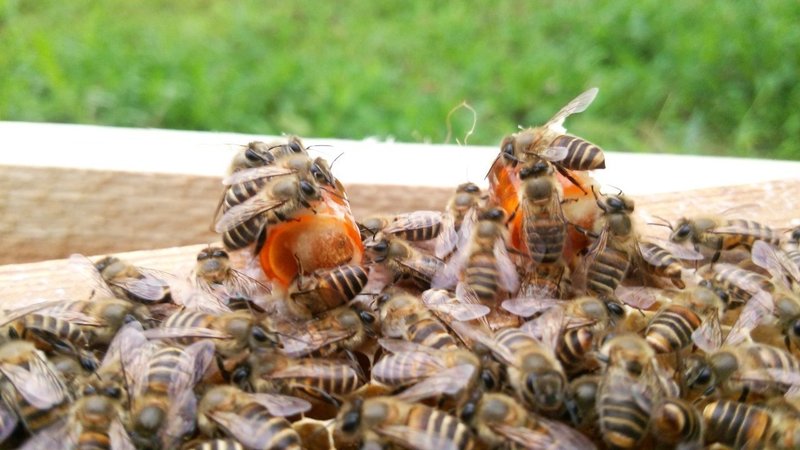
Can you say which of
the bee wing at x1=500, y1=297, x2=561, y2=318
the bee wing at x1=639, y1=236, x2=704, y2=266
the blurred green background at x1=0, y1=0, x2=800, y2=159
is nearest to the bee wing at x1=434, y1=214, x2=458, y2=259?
the bee wing at x1=500, y1=297, x2=561, y2=318

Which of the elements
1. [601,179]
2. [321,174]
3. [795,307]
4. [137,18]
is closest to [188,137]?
[321,174]

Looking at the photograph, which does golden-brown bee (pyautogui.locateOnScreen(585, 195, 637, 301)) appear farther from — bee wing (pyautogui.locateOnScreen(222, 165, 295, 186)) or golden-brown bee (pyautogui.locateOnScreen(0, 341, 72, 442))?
golden-brown bee (pyautogui.locateOnScreen(0, 341, 72, 442))

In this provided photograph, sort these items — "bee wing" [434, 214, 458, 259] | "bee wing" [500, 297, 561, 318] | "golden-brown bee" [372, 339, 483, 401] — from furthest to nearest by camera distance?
"bee wing" [434, 214, 458, 259]
"bee wing" [500, 297, 561, 318]
"golden-brown bee" [372, 339, 483, 401]

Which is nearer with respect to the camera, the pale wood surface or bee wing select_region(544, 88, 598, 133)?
the pale wood surface

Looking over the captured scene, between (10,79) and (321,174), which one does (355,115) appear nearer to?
(10,79)

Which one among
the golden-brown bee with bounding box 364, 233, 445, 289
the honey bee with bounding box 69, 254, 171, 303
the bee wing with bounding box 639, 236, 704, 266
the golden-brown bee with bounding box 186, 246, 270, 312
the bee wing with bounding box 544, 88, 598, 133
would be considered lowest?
the honey bee with bounding box 69, 254, 171, 303

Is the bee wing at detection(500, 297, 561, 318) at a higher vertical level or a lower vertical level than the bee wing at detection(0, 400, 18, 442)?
higher
